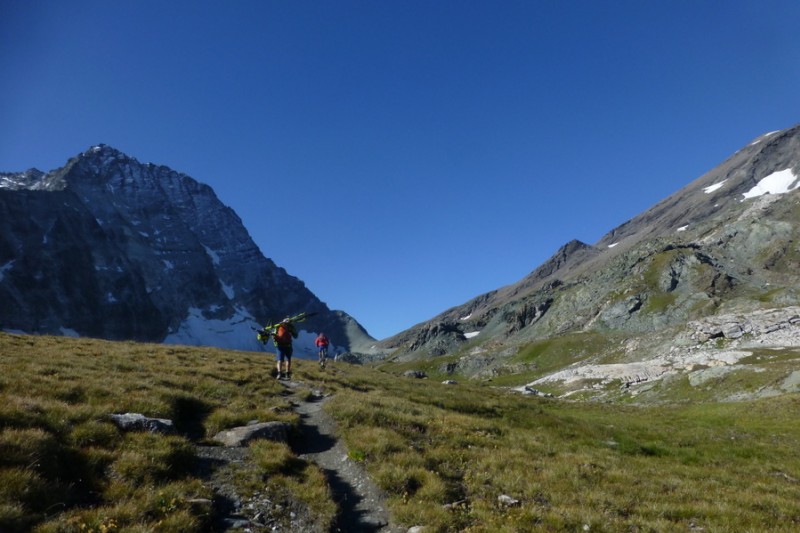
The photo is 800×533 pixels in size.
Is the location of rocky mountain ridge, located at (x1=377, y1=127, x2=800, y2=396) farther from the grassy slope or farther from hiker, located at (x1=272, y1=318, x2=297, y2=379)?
hiker, located at (x1=272, y1=318, x2=297, y2=379)

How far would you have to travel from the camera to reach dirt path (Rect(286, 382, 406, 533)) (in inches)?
396

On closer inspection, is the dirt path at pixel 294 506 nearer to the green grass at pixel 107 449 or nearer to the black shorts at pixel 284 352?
the green grass at pixel 107 449

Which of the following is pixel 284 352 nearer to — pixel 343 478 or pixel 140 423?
pixel 140 423

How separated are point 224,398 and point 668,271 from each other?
14897cm

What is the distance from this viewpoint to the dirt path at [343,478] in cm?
1005

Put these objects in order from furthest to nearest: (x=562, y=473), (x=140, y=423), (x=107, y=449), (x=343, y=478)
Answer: (x=562, y=473) < (x=140, y=423) < (x=343, y=478) < (x=107, y=449)

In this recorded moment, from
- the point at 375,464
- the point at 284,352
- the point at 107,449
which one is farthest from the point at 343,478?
the point at 284,352

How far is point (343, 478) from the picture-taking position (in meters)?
12.5

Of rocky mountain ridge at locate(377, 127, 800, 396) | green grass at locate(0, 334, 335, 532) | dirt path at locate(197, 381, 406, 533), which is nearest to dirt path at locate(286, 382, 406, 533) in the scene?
dirt path at locate(197, 381, 406, 533)

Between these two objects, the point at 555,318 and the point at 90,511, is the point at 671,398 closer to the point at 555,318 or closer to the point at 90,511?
the point at 90,511

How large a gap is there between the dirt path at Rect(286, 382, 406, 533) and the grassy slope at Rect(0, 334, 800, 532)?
405 millimetres

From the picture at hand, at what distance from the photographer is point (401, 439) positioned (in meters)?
→ 15.2

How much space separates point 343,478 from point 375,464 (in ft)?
3.34

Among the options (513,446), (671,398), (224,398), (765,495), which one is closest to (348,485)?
(513,446)
